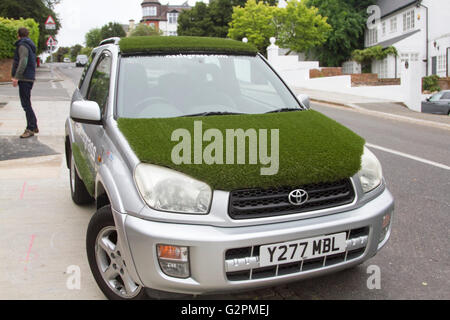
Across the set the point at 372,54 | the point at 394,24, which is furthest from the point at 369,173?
the point at 394,24

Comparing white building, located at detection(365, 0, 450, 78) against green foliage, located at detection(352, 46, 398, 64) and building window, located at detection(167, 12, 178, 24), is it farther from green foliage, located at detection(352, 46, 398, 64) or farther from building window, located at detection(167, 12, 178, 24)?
building window, located at detection(167, 12, 178, 24)

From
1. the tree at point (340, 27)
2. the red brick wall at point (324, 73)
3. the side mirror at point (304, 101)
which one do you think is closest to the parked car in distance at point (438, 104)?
the red brick wall at point (324, 73)

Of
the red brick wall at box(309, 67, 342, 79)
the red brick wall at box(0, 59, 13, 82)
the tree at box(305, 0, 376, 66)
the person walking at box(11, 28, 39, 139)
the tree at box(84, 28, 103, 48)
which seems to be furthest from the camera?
the tree at box(84, 28, 103, 48)

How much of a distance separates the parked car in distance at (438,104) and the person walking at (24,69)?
16.8 metres

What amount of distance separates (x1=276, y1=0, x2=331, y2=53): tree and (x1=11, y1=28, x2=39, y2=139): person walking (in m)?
33.9

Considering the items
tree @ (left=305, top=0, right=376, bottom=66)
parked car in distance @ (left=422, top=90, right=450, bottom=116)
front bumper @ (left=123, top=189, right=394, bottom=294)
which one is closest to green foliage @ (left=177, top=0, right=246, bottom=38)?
tree @ (left=305, top=0, right=376, bottom=66)

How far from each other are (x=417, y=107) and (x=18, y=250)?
2125 cm

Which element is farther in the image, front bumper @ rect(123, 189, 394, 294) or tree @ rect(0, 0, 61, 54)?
tree @ rect(0, 0, 61, 54)

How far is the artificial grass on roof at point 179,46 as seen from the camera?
4.33 m

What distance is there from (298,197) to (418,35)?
1502 inches

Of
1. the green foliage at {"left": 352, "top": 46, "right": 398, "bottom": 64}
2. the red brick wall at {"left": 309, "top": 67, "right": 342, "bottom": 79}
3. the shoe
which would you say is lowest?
the shoe

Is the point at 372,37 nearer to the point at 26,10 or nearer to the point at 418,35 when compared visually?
the point at 418,35

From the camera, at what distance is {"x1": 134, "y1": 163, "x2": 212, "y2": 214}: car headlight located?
2.78m
